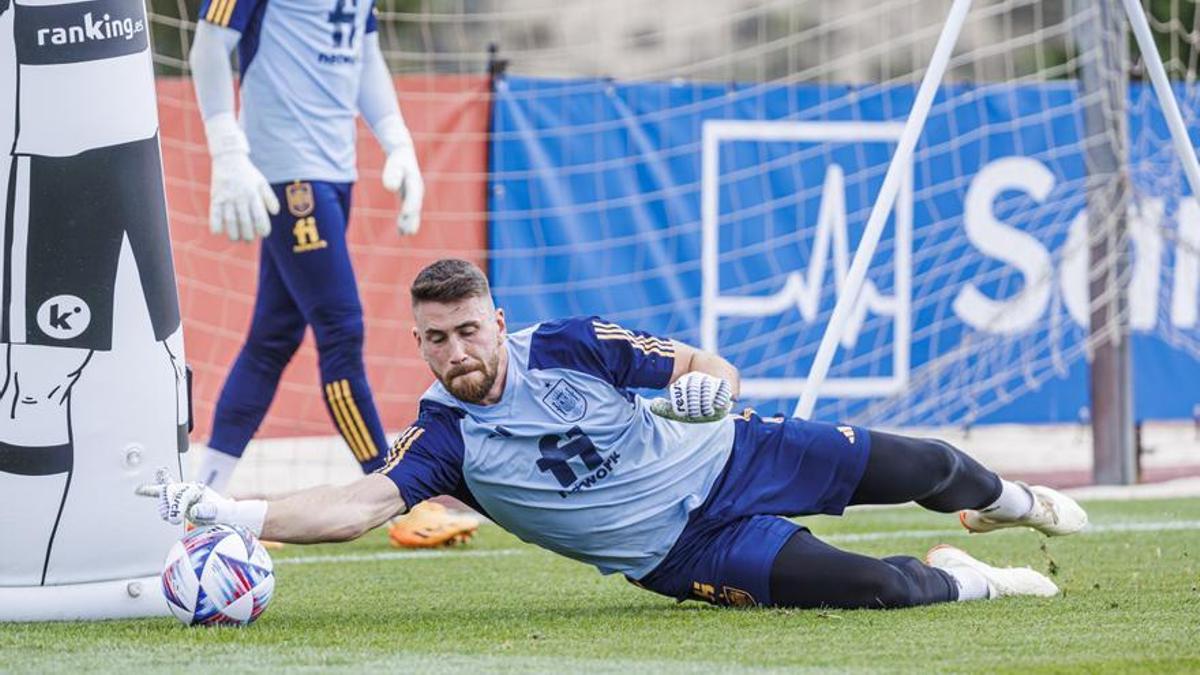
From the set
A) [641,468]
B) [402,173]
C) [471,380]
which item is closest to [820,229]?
[402,173]

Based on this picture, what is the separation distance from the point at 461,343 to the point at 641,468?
57 centimetres

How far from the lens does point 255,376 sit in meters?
6.81

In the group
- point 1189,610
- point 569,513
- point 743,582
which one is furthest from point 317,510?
point 1189,610

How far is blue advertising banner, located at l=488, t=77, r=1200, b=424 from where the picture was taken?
31.1 feet

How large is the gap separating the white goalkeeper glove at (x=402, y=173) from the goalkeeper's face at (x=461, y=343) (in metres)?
2.33

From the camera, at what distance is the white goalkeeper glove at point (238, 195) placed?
20.1 feet

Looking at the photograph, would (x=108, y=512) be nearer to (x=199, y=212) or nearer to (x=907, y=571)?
(x=907, y=571)

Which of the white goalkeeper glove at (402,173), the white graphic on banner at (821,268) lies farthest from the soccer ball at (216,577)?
the white graphic on banner at (821,268)

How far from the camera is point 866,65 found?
23500mm

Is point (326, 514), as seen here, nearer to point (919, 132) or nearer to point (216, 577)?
point (216, 577)

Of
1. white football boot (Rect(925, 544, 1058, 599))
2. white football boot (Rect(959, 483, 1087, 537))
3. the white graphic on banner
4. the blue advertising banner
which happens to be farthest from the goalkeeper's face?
the white graphic on banner

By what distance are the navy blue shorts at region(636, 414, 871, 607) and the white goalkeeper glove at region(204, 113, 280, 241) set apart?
185 cm

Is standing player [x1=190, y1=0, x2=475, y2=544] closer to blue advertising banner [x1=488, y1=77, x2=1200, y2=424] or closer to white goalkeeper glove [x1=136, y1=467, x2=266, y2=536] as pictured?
white goalkeeper glove [x1=136, y1=467, x2=266, y2=536]

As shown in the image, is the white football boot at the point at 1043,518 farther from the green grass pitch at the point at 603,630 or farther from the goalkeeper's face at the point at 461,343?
the goalkeeper's face at the point at 461,343
